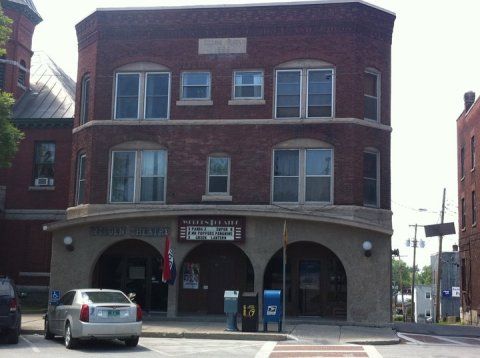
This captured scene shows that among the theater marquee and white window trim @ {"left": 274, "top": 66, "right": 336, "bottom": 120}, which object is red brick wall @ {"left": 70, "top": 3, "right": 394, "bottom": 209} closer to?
white window trim @ {"left": 274, "top": 66, "right": 336, "bottom": 120}

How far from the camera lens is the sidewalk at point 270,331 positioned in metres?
19.3

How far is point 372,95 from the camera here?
26250 millimetres

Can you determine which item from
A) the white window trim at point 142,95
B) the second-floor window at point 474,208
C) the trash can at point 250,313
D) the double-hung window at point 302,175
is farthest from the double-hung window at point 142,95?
the second-floor window at point 474,208

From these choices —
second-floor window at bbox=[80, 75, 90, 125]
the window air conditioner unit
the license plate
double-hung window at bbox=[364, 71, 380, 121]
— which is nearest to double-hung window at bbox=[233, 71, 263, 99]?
double-hung window at bbox=[364, 71, 380, 121]

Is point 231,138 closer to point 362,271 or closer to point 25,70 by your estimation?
point 362,271

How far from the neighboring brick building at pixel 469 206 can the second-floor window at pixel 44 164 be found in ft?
74.0

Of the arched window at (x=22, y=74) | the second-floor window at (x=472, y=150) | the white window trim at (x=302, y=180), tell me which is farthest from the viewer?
the second-floor window at (x=472, y=150)

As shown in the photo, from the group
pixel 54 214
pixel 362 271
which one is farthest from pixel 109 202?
pixel 362 271

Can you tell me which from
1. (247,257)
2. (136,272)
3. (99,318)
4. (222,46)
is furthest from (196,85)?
(99,318)

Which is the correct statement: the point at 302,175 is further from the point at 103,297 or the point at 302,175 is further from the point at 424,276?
the point at 424,276

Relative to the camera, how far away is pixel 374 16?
2606 centimetres

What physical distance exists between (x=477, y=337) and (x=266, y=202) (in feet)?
27.3

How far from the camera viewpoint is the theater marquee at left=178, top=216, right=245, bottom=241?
24.5 m

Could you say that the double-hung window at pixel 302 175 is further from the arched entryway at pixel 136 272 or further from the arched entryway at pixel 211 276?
the arched entryway at pixel 136 272
